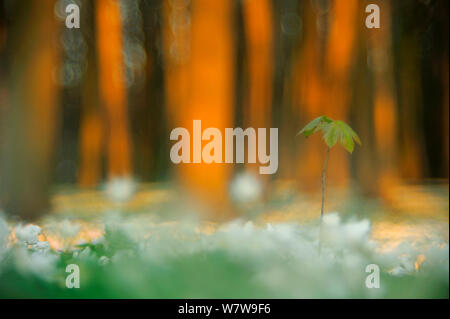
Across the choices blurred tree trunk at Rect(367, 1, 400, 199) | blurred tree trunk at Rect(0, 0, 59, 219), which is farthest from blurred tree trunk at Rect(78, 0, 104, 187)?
blurred tree trunk at Rect(367, 1, 400, 199)

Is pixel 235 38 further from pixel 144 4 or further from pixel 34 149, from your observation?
pixel 34 149

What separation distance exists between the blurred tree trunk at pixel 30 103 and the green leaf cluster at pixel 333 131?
3.34 feet

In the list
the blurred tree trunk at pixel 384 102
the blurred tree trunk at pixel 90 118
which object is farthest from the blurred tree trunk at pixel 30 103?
the blurred tree trunk at pixel 384 102

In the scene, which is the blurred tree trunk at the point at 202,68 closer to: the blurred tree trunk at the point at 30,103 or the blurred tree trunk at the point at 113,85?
the blurred tree trunk at the point at 113,85

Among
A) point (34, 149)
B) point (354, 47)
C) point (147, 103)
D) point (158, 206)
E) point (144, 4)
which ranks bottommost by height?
point (158, 206)

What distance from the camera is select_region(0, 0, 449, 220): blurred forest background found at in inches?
81.9

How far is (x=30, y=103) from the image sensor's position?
6.86 ft

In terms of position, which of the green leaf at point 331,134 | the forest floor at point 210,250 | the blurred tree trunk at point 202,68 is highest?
the blurred tree trunk at point 202,68

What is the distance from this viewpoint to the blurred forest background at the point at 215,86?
2.08 metres

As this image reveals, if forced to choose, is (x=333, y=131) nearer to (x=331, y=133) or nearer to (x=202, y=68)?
(x=331, y=133)
